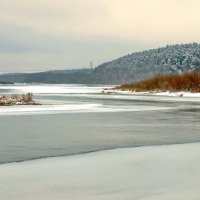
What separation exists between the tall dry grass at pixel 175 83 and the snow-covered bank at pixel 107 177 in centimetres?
5958

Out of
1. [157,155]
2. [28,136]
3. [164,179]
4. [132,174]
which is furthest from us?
[28,136]

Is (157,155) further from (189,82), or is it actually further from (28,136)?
(189,82)

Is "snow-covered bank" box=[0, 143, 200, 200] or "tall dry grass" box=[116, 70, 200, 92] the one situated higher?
"tall dry grass" box=[116, 70, 200, 92]

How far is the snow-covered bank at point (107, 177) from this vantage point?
7.12 m

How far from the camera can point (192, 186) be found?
301 inches

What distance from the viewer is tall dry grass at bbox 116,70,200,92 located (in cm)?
7306

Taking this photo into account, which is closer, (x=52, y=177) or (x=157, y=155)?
(x=52, y=177)

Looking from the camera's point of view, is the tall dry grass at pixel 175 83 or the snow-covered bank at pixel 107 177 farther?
the tall dry grass at pixel 175 83

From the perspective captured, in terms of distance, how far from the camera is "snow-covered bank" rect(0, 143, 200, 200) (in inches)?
280

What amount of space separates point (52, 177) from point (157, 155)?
3634 millimetres

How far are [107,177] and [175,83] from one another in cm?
6894

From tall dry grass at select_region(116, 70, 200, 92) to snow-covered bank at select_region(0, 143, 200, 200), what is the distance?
59582mm

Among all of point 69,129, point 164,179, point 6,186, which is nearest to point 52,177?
point 6,186

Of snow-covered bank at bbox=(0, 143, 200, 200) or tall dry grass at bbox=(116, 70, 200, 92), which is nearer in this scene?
snow-covered bank at bbox=(0, 143, 200, 200)
